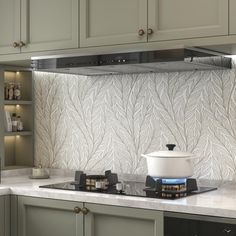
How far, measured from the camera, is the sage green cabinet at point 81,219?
111 inches

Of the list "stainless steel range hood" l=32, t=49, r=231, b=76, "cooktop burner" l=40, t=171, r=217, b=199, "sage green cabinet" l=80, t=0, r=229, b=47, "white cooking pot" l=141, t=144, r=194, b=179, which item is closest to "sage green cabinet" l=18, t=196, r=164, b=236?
"cooktop burner" l=40, t=171, r=217, b=199

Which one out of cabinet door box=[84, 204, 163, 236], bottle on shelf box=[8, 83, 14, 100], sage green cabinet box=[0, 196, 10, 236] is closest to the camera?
cabinet door box=[84, 204, 163, 236]

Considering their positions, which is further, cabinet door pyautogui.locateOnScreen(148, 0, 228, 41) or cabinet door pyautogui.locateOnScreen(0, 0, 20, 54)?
cabinet door pyautogui.locateOnScreen(0, 0, 20, 54)

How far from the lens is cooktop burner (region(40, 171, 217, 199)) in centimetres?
296

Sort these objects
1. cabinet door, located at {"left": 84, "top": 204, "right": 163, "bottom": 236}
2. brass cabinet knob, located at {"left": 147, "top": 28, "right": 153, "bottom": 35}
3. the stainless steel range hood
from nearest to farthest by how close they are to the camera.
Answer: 1. cabinet door, located at {"left": 84, "top": 204, "right": 163, "bottom": 236}
2. the stainless steel range hood
3. brass cabinet knob, located at {"left": 147, "top": 28, "right": 153, "bottom": 35}

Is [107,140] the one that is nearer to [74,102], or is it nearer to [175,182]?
[74,102]

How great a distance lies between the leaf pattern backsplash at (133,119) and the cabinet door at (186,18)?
0.47m

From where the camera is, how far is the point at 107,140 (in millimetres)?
3740

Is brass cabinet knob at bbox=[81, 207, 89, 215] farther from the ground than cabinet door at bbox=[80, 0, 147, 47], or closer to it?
closer to it

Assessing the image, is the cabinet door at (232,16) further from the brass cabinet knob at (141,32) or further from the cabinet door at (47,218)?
the cabinet door at (47,218)

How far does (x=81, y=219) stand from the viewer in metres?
3.02

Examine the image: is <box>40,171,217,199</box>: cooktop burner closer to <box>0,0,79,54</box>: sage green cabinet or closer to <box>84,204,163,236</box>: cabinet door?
<box>84,204,163,236</box>: cabinet door

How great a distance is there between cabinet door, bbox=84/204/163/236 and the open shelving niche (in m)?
1.24

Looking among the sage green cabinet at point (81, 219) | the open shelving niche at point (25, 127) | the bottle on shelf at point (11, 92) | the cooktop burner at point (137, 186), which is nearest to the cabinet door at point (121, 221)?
the sage green cabinet at point (81, 219)
